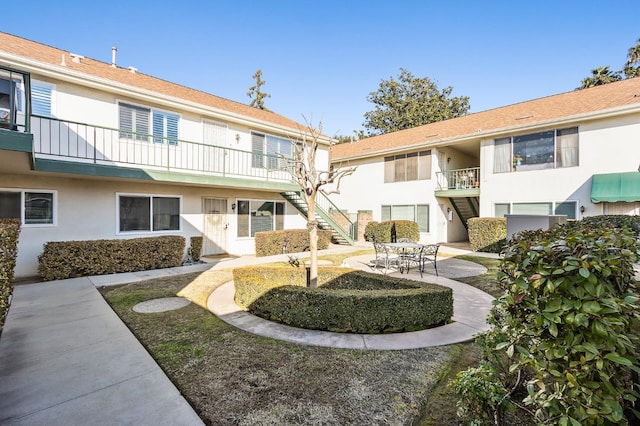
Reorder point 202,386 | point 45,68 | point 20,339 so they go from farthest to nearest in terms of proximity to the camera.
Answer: point 45,68 < point 20,339 < point 202,386

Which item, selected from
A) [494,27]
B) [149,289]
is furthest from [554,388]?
[494,27]

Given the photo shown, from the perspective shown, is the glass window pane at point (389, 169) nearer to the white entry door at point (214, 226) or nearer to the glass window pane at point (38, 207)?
the white entry door at point (214, 226)

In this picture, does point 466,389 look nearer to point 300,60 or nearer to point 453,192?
point 453,192

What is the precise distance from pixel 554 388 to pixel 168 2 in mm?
14525

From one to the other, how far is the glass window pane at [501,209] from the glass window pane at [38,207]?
58.7ft

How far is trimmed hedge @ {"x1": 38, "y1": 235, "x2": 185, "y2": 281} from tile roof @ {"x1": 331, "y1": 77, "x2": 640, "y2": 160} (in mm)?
13456

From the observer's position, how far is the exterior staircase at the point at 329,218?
15180 mm

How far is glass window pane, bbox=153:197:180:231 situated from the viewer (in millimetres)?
11250

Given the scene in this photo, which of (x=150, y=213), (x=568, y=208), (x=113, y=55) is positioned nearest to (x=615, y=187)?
(x=568, y=208)

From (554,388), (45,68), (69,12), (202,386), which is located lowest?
(202,386)

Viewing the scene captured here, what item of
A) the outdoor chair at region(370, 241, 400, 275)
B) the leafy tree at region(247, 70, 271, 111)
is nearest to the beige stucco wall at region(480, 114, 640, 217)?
the outdoor chair at region(370, 241, 400, 275)

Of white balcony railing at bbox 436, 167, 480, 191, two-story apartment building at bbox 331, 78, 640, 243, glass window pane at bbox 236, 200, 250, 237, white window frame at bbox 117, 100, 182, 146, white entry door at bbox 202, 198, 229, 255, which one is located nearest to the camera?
white window frame at bbox 117, 100, 182, 146

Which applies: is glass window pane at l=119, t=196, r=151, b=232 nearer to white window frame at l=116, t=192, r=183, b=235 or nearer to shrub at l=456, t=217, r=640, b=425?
white window frame at l=116, t=192, r=183, b=235

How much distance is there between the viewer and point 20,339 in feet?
14.3
